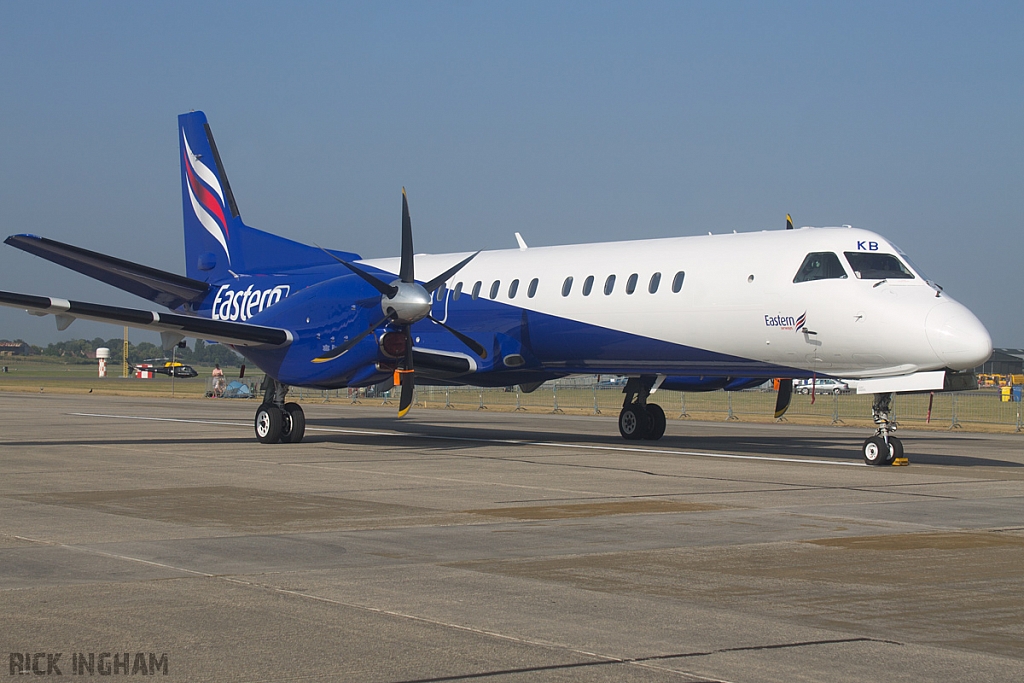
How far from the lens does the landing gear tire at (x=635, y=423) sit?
22672mm

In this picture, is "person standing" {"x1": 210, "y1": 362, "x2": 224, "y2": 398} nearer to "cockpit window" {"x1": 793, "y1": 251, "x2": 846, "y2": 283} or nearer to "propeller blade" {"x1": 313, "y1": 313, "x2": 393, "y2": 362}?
"propeller blade" {"x1": 313, "y1": 313, "x2": 393, "y2": 362}

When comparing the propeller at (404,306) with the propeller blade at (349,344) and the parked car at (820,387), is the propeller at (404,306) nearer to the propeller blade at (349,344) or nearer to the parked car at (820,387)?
the propeller blade at (349,344)

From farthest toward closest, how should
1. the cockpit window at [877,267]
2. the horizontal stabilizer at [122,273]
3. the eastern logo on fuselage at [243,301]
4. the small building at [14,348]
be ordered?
the small building at [14,348] < the eastern logo on fuselage at [243,301] < the horizontal stabilizer at [122,273] < the cockpit window at [877,267]

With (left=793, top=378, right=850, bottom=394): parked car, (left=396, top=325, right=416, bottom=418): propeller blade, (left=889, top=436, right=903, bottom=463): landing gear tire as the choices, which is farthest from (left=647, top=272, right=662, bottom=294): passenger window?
(left=793, top=378, right=850, bottom=394): parked car

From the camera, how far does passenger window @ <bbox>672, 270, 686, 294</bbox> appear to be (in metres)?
18.5

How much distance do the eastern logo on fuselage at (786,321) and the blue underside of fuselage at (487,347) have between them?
92 cm

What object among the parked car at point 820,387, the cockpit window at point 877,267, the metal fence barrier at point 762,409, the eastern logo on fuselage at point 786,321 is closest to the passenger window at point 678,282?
the eastern logo on fuselage at point 786,321

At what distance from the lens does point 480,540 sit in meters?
9.22

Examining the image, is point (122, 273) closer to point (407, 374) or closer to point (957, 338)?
point (407, 374)

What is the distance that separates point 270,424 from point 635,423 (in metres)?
7.52

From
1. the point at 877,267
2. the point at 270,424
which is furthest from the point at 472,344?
the point at 877,267

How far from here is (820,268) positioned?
16.9m

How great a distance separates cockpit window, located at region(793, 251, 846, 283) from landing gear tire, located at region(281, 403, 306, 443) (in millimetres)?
9523

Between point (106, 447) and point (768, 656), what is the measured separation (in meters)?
16.5
